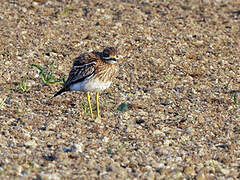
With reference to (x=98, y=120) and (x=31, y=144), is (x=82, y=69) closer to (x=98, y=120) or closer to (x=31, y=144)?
(x=98, y=120)

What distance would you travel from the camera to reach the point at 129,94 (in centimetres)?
980

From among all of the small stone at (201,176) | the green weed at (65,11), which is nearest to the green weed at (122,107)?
the small stone at (201,176)

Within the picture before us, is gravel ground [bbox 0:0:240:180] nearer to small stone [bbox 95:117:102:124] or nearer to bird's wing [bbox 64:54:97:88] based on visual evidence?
small stone [bbox 95:117:102:124]

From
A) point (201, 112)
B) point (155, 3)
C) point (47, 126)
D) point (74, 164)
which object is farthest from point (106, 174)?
point (155, 3)

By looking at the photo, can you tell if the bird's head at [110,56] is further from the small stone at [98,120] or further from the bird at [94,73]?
the small stone at [98,120]

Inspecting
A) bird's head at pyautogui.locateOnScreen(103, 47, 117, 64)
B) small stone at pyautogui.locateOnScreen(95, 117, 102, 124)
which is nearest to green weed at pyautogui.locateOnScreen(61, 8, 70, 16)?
bird's head at pyautogui.locateOnScreen(103, 47, 117, 64)

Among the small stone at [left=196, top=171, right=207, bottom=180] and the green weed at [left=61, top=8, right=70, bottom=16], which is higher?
the small stone at [left=196, top=171, right=207, bottom=180]

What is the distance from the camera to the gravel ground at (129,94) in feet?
23.3

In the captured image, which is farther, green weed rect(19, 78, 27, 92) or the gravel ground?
green weed rect(19, 78, 27, 92)

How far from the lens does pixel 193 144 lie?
25.9 ft

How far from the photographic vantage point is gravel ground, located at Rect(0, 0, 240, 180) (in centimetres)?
711

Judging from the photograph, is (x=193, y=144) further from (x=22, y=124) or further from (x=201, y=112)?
(x=22, y=124)

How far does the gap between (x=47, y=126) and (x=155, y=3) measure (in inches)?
309

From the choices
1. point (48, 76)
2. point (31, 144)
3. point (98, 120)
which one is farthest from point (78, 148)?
point (48, 76)
